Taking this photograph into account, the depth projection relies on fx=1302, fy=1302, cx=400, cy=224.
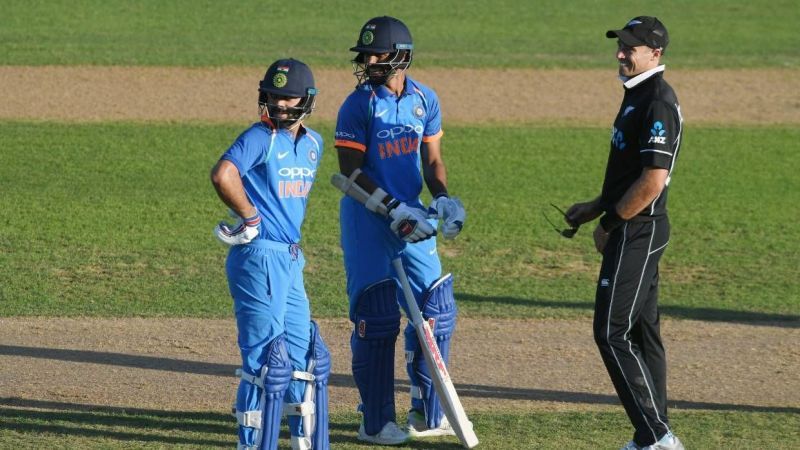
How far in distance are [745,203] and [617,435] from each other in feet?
24.1

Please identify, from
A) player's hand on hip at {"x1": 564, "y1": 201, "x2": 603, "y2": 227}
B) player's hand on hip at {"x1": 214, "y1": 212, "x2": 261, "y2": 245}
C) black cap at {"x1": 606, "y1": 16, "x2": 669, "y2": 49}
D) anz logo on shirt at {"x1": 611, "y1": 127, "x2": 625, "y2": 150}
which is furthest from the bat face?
black cap at {"x1": 606, "y1": 16, "x2": 669, "y2": 49}

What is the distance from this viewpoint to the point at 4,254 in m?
11.4

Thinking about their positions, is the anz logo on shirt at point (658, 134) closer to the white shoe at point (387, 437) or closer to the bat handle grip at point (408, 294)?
the bat handle grip at point (408, 294)

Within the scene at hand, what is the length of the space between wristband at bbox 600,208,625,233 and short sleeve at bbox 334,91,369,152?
Answer: 141cm

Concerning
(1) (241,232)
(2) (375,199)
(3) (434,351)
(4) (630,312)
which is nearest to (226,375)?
(3) (434,351)

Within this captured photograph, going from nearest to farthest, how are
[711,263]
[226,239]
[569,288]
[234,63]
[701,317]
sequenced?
[226,239], [701,317], [569,288], [711,263], [234,63]

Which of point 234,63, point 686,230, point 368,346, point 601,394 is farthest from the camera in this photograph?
point 234,63

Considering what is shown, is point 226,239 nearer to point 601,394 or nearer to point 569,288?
point 601,394

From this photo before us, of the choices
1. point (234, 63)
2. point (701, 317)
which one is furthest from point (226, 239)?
point (234, 63)

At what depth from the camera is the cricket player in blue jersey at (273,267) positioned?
6230 mm

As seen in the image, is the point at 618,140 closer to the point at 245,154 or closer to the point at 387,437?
the point at 245,154

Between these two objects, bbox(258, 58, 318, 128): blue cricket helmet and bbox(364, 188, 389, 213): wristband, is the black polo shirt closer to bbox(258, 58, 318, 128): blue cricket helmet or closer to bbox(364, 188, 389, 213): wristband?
bbox(364, 188, 389, 213): wristband

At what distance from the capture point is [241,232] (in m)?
6.21

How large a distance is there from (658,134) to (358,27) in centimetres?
1803
